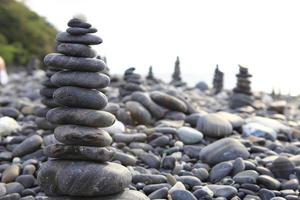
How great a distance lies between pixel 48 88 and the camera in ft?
36.1

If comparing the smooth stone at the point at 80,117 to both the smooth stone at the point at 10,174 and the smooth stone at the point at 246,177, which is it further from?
the smooth stone at the point at 246,177

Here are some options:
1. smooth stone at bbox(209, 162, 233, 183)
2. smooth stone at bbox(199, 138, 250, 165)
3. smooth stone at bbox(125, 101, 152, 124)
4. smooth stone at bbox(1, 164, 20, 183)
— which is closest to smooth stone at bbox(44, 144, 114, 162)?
smooth stone at bbox(1, 164, 20, 183)

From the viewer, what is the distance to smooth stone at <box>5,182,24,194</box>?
7.74 meters

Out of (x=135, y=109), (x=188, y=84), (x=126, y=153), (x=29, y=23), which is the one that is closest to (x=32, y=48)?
(x=29, y=23)

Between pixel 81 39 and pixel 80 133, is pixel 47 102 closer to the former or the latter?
pixel 81 39

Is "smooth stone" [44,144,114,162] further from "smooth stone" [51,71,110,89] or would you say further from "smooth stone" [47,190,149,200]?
"smooth stone" [51,71,110,89]

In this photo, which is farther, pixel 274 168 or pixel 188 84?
pixel 188 84

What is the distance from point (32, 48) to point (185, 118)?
34585 millimetres

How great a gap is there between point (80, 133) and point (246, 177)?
296cm

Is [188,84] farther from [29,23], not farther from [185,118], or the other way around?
[29,23]

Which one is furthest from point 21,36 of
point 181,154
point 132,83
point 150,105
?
point 181,154

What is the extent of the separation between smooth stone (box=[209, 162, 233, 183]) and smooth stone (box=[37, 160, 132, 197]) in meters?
2.24

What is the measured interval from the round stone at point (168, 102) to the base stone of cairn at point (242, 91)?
5.00m

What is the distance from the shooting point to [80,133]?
6379 mm
